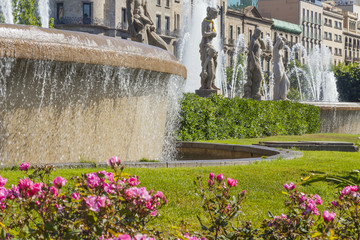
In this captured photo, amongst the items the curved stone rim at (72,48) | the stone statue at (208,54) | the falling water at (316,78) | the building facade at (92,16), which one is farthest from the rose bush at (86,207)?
the building facade at (92,16)

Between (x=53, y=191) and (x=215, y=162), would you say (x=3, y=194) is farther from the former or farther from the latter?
(x=215, y=162)

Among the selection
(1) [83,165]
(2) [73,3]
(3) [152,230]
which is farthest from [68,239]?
(2) [73,3]

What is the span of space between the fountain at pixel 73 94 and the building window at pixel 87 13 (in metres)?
46.0

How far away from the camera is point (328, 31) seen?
4129 inches

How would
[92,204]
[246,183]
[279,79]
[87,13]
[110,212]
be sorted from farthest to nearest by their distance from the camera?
[87,13], [279,79], [246,183], [110,212], [92,204]

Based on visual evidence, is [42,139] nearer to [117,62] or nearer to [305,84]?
[117,62]

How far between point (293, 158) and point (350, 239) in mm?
6226

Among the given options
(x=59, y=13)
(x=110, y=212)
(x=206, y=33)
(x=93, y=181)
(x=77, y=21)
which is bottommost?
(x=110, y=212)

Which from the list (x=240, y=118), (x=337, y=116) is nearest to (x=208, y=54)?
(x=240, y=118)

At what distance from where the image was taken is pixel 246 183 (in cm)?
658

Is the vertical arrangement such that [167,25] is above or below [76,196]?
above

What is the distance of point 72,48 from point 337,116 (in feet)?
68.2

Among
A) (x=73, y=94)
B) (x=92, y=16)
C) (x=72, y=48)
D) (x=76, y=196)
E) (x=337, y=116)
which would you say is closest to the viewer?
(x=76, y=196)

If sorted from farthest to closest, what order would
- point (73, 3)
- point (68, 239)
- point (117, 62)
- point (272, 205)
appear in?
point (73, 3), point (117, 62), point (272, 205), point (68, 239)
